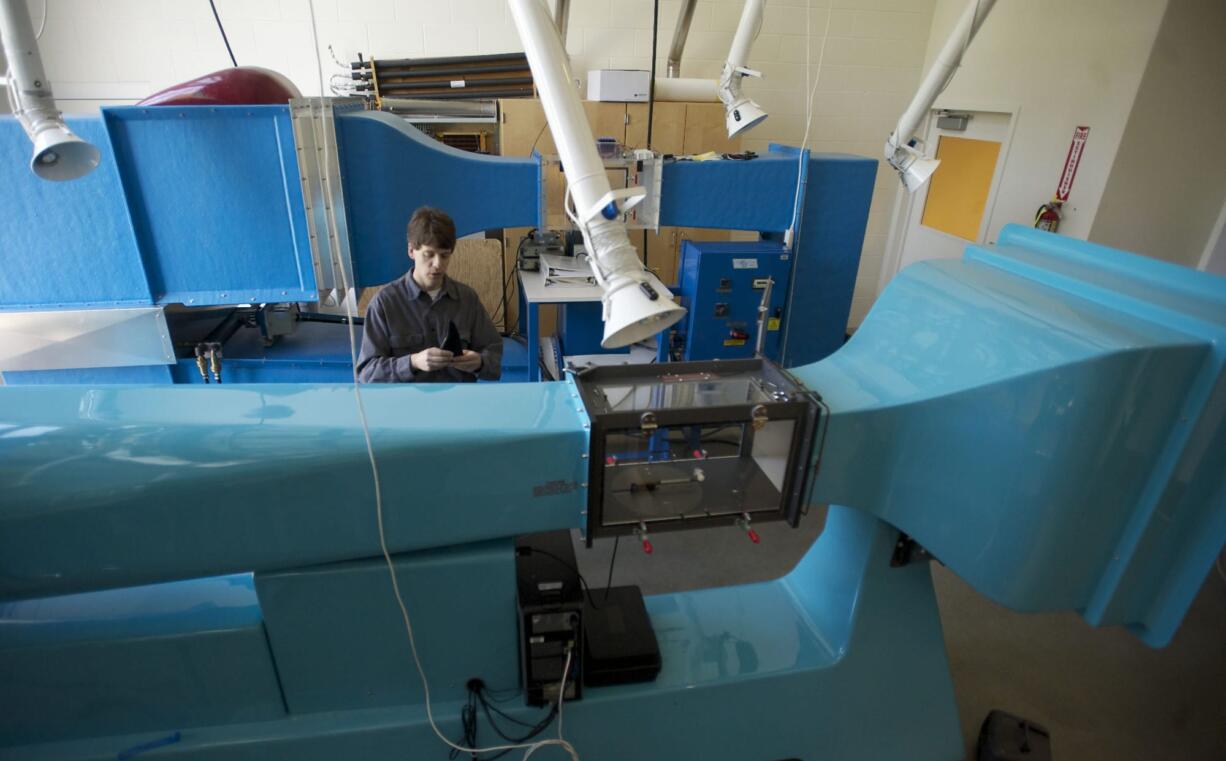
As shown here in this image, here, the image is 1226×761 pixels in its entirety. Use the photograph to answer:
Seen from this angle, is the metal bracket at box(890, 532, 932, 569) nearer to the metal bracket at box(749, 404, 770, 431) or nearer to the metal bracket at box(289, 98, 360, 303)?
the metal bracket at box(749, 404, 770, 431)

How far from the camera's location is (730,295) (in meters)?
3.26

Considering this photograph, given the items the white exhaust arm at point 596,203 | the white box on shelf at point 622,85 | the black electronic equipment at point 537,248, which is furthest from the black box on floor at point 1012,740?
the white box on shelf at point 622,85

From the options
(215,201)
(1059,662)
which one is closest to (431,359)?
(215,201)

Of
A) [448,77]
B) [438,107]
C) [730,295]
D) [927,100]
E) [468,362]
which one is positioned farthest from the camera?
[448,77]

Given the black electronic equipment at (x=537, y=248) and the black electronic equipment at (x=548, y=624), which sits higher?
the black electronic equipment at (x=537, y=248)

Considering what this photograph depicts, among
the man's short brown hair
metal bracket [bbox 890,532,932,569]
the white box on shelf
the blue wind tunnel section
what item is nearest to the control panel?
the blue wind tunnel section

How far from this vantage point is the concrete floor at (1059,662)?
2.10 meters

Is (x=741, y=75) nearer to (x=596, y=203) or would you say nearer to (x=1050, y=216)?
(x=596, y=203)

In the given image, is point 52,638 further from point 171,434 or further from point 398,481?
point 398,481

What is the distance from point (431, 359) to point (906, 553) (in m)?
1.43

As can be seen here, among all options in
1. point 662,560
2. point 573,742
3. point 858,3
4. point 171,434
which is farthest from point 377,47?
point 573,742

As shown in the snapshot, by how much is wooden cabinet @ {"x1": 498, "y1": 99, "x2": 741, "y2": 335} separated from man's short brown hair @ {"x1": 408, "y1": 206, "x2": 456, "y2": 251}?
83.1 inches

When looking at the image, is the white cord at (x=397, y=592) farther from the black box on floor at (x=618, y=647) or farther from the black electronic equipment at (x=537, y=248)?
the black electronic equipment at (x=537, y=248)

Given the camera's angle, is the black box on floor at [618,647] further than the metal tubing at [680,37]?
No
